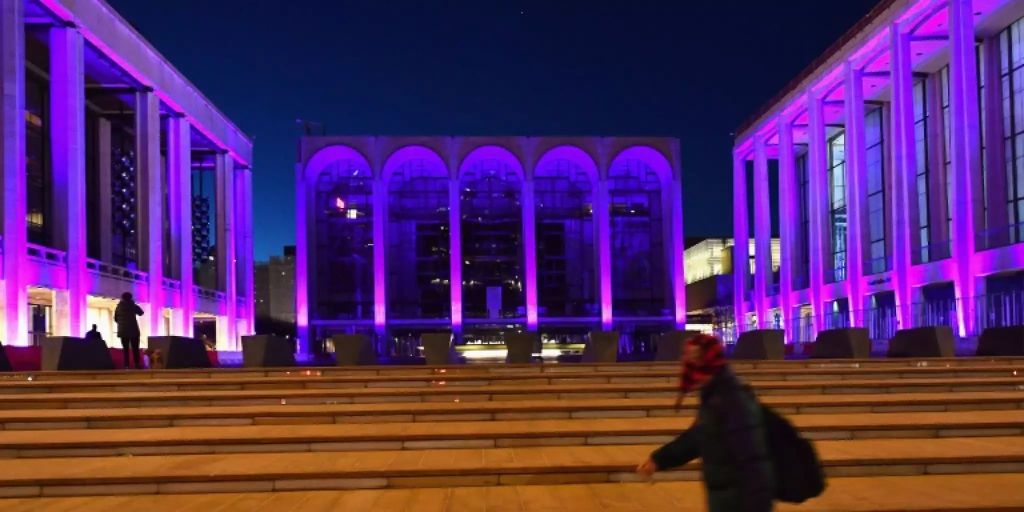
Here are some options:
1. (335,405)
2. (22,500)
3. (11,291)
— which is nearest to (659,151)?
(11,291)

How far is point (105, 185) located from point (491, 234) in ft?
81.1

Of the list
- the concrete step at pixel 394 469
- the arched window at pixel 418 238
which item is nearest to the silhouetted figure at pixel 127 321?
the concrete step at pixel 394 469

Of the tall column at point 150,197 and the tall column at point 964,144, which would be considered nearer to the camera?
the tall column at point 964,144

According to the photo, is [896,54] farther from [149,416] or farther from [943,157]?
[149,416]

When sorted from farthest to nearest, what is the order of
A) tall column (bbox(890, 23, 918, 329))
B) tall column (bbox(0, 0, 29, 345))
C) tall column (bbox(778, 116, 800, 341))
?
tall column (bbox(778, 116, 800, 341)) → tall column (bbox(890, 23, 918, 329)) → tall column (bbox(0, 0, 29, 345))

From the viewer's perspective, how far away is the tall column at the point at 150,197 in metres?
39.1

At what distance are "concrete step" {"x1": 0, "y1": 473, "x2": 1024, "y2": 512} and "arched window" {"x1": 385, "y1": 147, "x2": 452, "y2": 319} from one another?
51491 millimetres

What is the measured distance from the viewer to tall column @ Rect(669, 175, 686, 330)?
184ft

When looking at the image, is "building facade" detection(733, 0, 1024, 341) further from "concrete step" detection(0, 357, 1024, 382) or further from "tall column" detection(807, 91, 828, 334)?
"concrete step" detection(0, 357, 1024, 382)

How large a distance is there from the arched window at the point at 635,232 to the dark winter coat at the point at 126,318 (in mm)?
43032

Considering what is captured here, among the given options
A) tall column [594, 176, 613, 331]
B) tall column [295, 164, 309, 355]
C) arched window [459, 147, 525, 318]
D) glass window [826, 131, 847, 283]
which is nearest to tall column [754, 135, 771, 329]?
glass window [826, 131, 847, 283]

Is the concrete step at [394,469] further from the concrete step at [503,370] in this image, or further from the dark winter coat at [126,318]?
the dark winter coat at [126,318]

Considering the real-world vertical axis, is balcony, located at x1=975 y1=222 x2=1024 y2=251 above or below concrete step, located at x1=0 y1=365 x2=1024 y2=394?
above

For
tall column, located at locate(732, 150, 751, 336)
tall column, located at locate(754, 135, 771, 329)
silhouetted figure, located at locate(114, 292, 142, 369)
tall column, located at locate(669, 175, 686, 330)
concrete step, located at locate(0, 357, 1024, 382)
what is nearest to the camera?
concrete step, located at locate(0, 357, 1024, 382)
